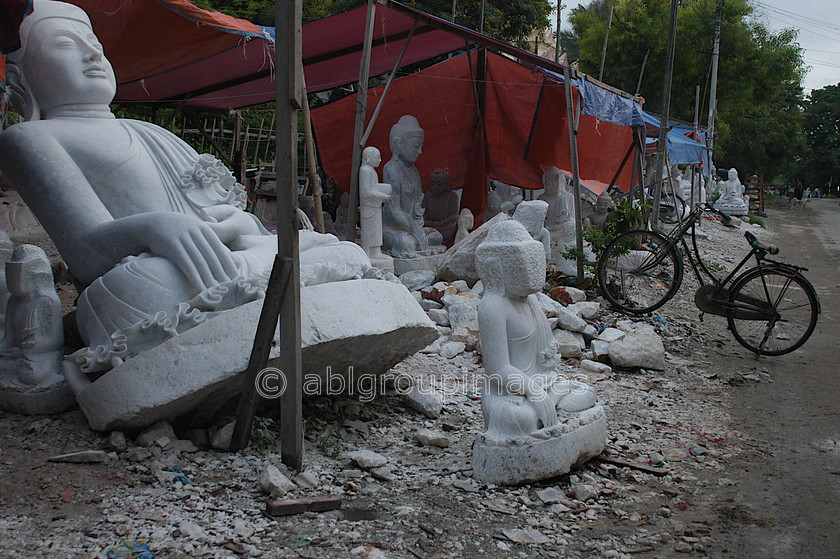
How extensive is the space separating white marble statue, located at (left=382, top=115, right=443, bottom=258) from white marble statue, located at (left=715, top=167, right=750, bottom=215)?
629 inches

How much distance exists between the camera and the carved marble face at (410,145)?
9352 millimetres

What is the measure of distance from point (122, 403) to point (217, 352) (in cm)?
53

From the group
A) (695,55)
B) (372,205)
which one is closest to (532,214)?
(372,205)

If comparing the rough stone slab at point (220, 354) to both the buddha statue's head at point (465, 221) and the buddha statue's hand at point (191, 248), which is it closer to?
the buddha statue's hand at point (191, 248)

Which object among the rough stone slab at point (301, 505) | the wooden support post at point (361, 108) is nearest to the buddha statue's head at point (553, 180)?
the wooden support post at point (361, 108)

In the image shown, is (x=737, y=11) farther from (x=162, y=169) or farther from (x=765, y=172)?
(x=162, y=169)

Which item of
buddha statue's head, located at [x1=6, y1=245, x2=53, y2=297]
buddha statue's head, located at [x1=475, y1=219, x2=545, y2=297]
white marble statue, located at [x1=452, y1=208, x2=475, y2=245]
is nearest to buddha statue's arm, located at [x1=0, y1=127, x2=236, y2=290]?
buddha statue's head, located at [x1=6, y1=245, x2=53, y2=297]

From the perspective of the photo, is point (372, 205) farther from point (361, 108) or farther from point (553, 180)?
point (553, 180)

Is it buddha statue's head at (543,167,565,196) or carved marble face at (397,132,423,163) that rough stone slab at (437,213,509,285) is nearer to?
carved marble face at (397,132,423,163)

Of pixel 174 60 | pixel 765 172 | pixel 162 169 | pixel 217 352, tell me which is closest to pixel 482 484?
pixel 217 352

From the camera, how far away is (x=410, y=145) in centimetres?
938

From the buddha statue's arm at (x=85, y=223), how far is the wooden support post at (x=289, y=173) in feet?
2.12

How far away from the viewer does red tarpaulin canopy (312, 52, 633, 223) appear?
998 centimetres

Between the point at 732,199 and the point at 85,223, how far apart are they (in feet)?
75.0
